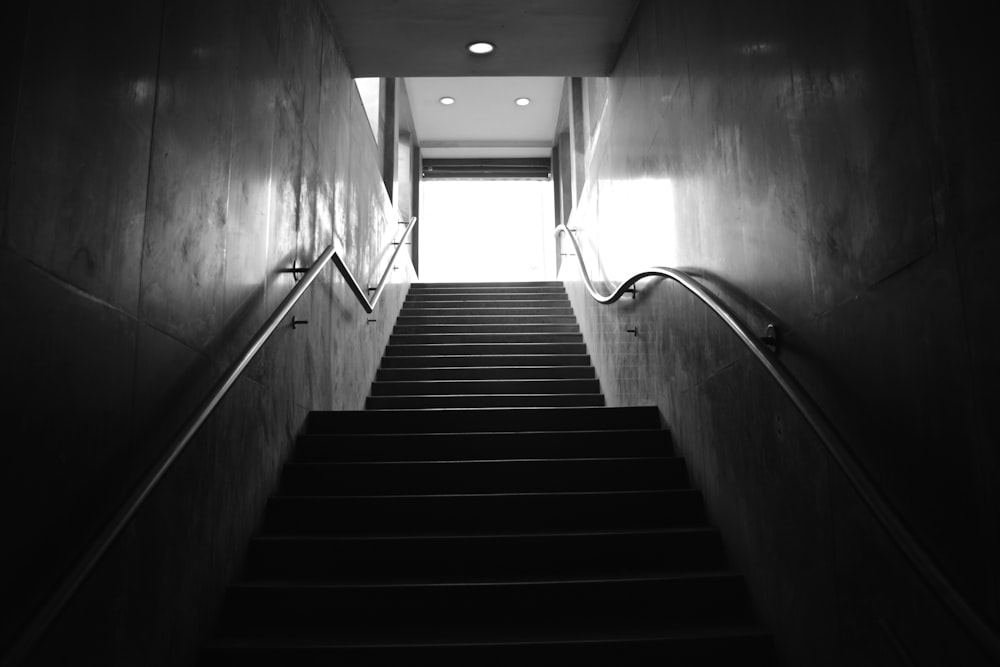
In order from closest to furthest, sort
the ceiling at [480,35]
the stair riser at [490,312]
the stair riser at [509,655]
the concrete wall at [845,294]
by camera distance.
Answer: the concrete wall at [845,294], the stair riser at [509,655], the ceiling at [480,35], the stair riser at [490,312]

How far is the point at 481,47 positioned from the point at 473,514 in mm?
3328

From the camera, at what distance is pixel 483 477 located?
373cm

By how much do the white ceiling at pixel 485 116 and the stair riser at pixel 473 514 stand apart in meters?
7.52

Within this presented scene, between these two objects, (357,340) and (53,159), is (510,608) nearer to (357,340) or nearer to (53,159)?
(53,159)

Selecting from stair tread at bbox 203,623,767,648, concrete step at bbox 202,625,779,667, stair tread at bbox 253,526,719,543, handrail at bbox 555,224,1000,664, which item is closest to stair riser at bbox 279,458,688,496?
stair tread at bbox 253,526,719,543

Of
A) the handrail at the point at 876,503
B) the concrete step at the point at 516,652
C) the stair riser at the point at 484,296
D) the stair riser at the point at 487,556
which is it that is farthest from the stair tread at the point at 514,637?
the stair riser at the point at 484,296

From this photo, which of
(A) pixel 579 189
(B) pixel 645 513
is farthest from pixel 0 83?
(A) pixel 579 189

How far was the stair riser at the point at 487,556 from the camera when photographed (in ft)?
10.1

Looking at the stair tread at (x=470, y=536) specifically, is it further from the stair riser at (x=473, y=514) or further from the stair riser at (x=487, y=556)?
the stair riser at (x=473, y=514)

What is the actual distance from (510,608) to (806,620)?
1029 millimetres

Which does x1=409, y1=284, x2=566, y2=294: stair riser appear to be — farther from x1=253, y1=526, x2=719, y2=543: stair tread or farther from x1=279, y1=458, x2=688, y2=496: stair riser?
x1=253, y1=526, x2=719, y2=543: stair tread

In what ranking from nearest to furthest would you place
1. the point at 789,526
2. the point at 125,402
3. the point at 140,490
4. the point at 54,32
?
1. the point at 54,32
2. the point at 140,490
3. the point at 125,402
4. the point at 789,526

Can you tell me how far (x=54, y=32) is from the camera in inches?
65.9

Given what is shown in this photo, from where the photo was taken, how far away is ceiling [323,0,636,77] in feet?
15.6
